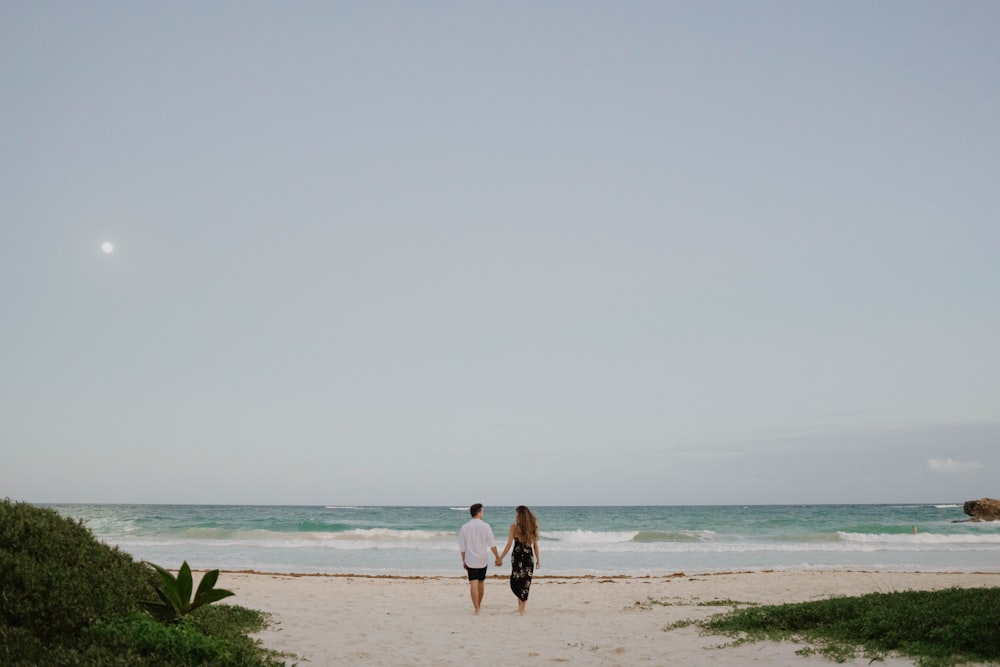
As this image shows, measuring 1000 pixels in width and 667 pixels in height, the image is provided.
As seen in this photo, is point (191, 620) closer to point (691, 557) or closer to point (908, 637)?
point (908, 637)

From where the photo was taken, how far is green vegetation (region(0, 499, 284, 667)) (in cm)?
638

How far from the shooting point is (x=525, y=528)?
12727 millimetres

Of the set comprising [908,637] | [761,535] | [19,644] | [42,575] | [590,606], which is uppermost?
[42,575]

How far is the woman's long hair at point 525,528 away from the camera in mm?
12734

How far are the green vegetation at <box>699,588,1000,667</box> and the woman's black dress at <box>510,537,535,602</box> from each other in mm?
3210

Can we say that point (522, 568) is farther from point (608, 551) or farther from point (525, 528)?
point (608, 551)

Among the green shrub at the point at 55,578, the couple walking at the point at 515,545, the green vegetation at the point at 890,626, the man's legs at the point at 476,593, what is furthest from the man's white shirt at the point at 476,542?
the green shrub at the point at 55,578

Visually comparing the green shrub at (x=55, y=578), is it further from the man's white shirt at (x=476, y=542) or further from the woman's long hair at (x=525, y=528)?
the woman's long hair at (x=525, y=528)

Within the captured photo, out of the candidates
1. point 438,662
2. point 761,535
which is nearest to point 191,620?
point 438,662

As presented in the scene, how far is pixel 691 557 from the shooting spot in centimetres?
2981

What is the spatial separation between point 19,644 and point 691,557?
27452 mm

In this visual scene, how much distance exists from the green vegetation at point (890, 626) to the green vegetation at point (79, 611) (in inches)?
258

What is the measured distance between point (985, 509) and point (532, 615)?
63568 mm

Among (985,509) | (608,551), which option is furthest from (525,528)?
(985,509)
